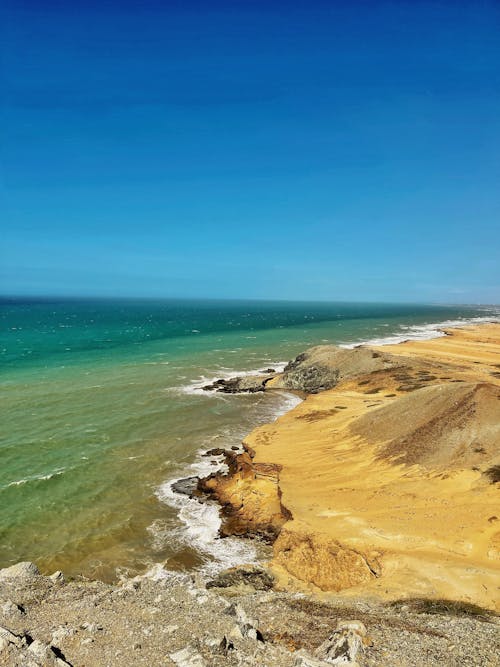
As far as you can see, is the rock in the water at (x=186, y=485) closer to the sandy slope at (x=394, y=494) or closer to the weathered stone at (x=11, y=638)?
the sandy slope at (x=394, y=494)

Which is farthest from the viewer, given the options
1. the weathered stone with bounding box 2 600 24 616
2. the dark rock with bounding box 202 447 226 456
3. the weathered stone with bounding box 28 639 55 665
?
the dark rock with bounding box 202 447 226 456

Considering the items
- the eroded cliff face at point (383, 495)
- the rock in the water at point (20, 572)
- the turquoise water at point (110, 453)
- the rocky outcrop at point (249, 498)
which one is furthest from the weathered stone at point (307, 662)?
the rock in the water at point (20, 572)

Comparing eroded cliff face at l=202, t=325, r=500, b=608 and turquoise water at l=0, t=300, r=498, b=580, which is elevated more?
eroded cliff face at l=202, t=325, r=500, b=608

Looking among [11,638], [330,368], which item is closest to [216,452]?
[11,638]

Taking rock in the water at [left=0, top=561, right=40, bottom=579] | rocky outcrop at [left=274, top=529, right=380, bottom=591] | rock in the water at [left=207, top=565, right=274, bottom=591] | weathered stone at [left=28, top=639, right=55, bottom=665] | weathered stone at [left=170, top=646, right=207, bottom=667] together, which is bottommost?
rock in the water at [left=207, top=565, right=274, bottom=591]

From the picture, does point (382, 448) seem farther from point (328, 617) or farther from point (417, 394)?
point (328, 617)

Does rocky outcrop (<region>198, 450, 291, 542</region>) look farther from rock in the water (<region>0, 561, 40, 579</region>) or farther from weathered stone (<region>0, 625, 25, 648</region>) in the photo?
weathered stone (<region>0, 625, 25, 648</region>)

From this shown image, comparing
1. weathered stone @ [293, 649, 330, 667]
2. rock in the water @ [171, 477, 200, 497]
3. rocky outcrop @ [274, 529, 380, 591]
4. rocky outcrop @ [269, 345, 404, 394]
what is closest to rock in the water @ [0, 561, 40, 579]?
rocky outcrop @ [274, 529, 380, 591]
